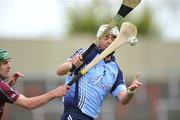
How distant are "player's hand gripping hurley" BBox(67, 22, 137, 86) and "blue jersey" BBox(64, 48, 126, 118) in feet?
0.87

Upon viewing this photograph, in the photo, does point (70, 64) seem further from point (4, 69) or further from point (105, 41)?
point (4, 69)

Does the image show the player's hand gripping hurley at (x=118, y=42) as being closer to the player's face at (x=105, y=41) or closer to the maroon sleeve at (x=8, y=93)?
the player's face at (x=105, y=41)

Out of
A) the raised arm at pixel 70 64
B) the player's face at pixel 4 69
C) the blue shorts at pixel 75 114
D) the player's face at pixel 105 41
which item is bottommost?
the blue shorts at pixel 75 114

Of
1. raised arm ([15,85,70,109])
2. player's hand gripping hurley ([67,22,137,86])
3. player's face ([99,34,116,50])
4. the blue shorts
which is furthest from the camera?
the blue shorts

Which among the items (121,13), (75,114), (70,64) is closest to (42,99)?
(70,64)

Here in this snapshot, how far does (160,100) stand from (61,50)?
4.30 m

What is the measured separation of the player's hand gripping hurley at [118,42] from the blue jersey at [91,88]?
10.4 inches

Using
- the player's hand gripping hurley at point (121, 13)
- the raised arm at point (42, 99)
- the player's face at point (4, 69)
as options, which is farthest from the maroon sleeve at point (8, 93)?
the player's hand gripping hurley at point (121, 13)

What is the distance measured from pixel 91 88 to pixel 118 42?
0.84 metres

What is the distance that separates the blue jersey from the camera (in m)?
11.8

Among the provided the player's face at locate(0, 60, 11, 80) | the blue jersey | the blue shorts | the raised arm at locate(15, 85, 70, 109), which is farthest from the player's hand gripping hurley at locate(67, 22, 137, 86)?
the player's face at locate(0, 60, 11, 80)

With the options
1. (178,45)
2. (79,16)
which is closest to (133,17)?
(79,16)

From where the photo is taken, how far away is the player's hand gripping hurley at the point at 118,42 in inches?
447

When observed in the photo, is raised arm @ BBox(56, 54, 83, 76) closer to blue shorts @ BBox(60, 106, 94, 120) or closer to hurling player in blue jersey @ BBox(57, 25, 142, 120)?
hurling player in blue jersey @ BBox(57, 25, 142, 120)
